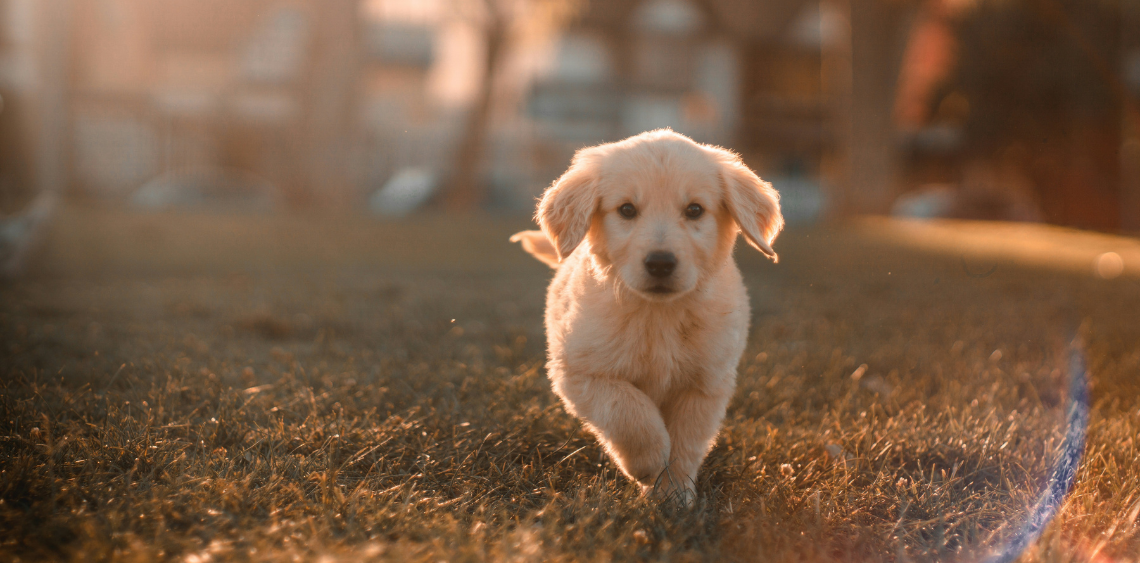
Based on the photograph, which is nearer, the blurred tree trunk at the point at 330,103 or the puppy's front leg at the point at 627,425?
the puppy's front leg at the point at 627,425

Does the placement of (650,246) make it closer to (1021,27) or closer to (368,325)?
(368,325)

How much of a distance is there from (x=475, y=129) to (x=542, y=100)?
447 inches

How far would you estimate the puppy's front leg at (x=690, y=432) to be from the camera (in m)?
2.51

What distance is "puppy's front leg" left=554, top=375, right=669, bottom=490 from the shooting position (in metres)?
2.42

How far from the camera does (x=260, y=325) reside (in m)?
4.61

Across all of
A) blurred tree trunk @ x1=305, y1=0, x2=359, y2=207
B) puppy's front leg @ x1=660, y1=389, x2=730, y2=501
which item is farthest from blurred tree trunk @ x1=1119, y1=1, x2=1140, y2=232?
puppy's front leg @ x1=660, y1=389, x2=730, y2=501

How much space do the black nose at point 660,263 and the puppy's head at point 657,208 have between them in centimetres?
5

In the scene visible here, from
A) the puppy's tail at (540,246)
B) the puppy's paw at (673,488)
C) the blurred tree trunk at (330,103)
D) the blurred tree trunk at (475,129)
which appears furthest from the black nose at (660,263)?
the blurred tree trunk at (475,129)

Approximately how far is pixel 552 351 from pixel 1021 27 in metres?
20.6

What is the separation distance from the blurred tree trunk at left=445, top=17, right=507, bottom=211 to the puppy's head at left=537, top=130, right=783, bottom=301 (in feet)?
44.8

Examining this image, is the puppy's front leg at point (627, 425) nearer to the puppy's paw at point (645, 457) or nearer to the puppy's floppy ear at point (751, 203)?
the puppy's paw at point (645, 457)

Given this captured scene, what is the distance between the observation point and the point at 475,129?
1719 centimetres

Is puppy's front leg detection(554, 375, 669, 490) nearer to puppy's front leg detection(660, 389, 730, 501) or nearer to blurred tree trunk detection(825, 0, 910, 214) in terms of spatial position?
puppy's front leg detection(660, 389, 730, 501)

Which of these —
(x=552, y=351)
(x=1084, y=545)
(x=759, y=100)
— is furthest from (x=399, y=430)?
(x=759, y=100)
